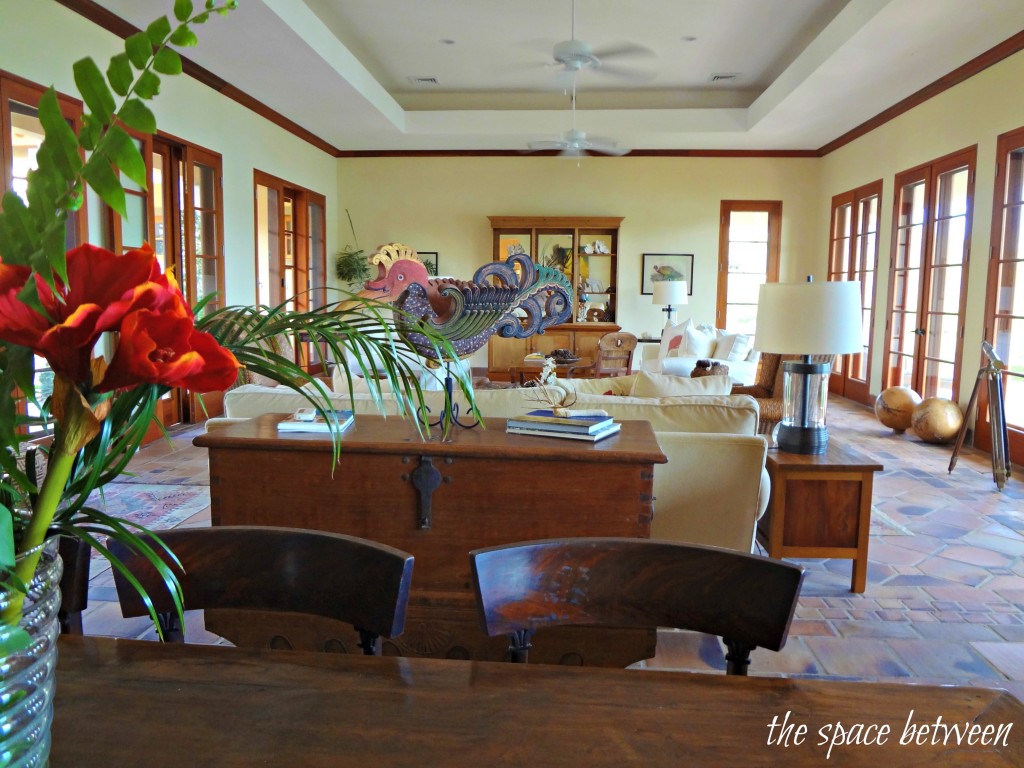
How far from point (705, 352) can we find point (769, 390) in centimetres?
219

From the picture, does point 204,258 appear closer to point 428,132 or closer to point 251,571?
point 428,132

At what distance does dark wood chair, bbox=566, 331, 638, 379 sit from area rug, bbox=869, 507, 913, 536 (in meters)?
3.67

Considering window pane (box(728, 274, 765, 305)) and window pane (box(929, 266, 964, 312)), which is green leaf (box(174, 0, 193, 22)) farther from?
window pane (box(728, 274, 765, 305))

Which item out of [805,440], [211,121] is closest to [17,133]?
[211,121]

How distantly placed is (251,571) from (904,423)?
21.5 ft

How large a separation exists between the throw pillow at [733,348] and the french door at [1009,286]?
1.97 meters

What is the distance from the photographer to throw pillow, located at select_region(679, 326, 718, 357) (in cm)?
740

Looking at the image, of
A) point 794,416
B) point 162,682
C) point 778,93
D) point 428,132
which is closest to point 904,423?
point 778,93

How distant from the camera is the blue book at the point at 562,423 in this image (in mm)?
Result: 2438

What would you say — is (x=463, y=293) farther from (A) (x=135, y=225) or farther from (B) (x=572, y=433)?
(A) (x=135, y=225)

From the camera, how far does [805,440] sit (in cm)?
330

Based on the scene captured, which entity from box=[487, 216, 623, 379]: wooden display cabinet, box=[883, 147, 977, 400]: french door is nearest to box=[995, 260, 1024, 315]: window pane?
box=[883, 147, 977, 400]: french door

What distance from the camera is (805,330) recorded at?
313 centimetres

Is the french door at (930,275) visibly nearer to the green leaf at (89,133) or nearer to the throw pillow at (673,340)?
the throw pillow at (673,340)
